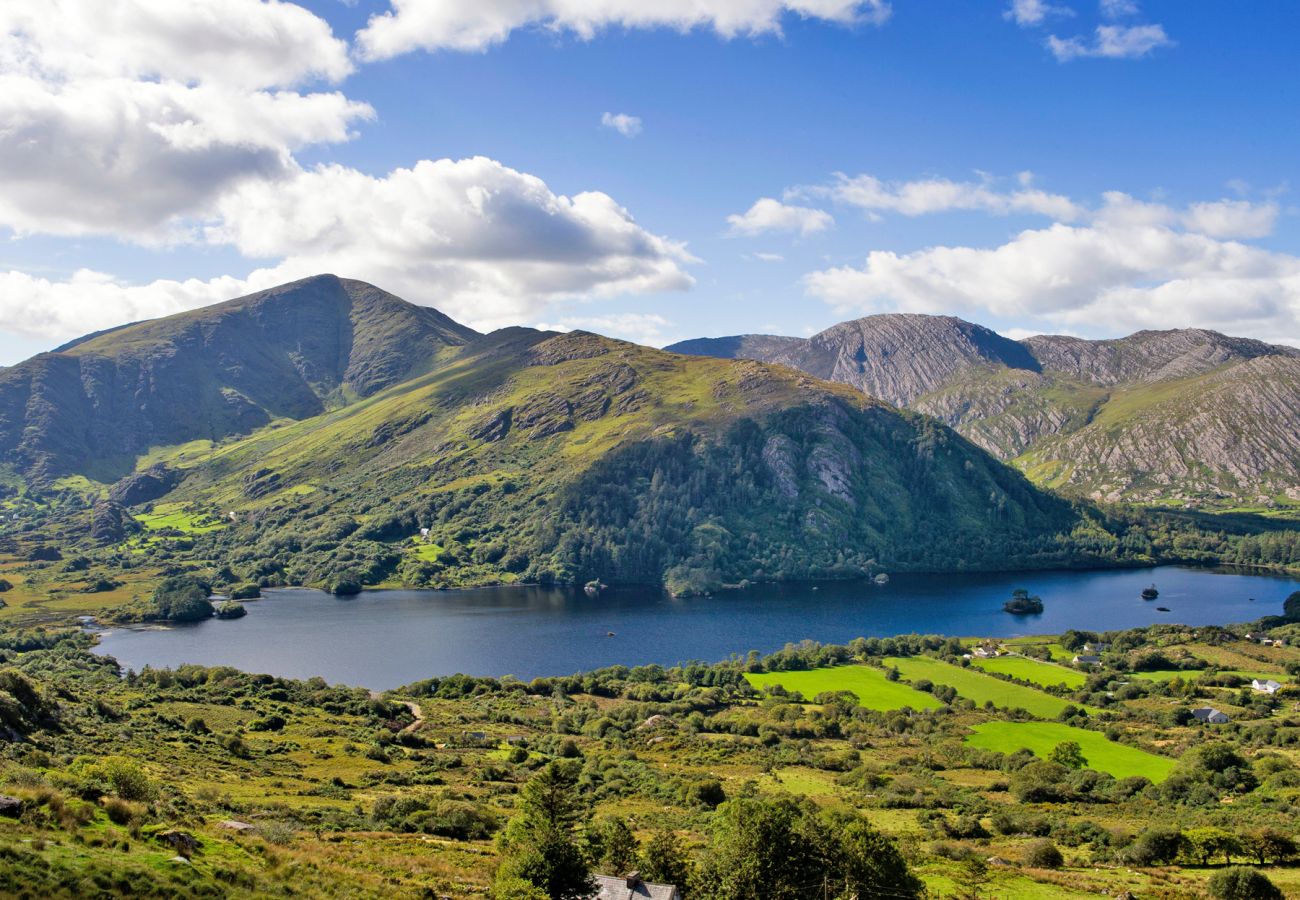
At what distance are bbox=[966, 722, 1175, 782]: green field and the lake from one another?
56252 mm

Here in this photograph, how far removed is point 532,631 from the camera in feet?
539

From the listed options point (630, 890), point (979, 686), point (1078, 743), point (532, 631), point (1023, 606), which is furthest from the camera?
point (1023, 606)

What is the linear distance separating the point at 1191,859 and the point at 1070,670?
87.5 metres

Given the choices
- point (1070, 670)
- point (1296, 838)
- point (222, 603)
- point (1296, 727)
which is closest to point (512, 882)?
point (1296, 838)

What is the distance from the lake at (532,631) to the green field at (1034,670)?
29478 mm

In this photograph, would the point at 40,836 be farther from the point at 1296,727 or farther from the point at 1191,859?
the point at 1296,727

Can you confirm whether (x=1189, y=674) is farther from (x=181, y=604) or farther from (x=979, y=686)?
(x=181, y=604)

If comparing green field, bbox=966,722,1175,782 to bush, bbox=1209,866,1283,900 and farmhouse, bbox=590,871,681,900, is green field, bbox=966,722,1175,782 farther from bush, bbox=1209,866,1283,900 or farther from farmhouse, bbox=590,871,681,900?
farmhouse, bbox=590,871,681,900

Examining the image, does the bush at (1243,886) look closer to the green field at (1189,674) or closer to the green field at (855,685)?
the green field at (855,685)

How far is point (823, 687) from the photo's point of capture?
403 feet

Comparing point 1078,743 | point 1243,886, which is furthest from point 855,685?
point 1243,886

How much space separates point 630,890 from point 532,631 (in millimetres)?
130212

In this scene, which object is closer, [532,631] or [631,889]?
[631,889]

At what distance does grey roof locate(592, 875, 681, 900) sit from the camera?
3684 centimetres
